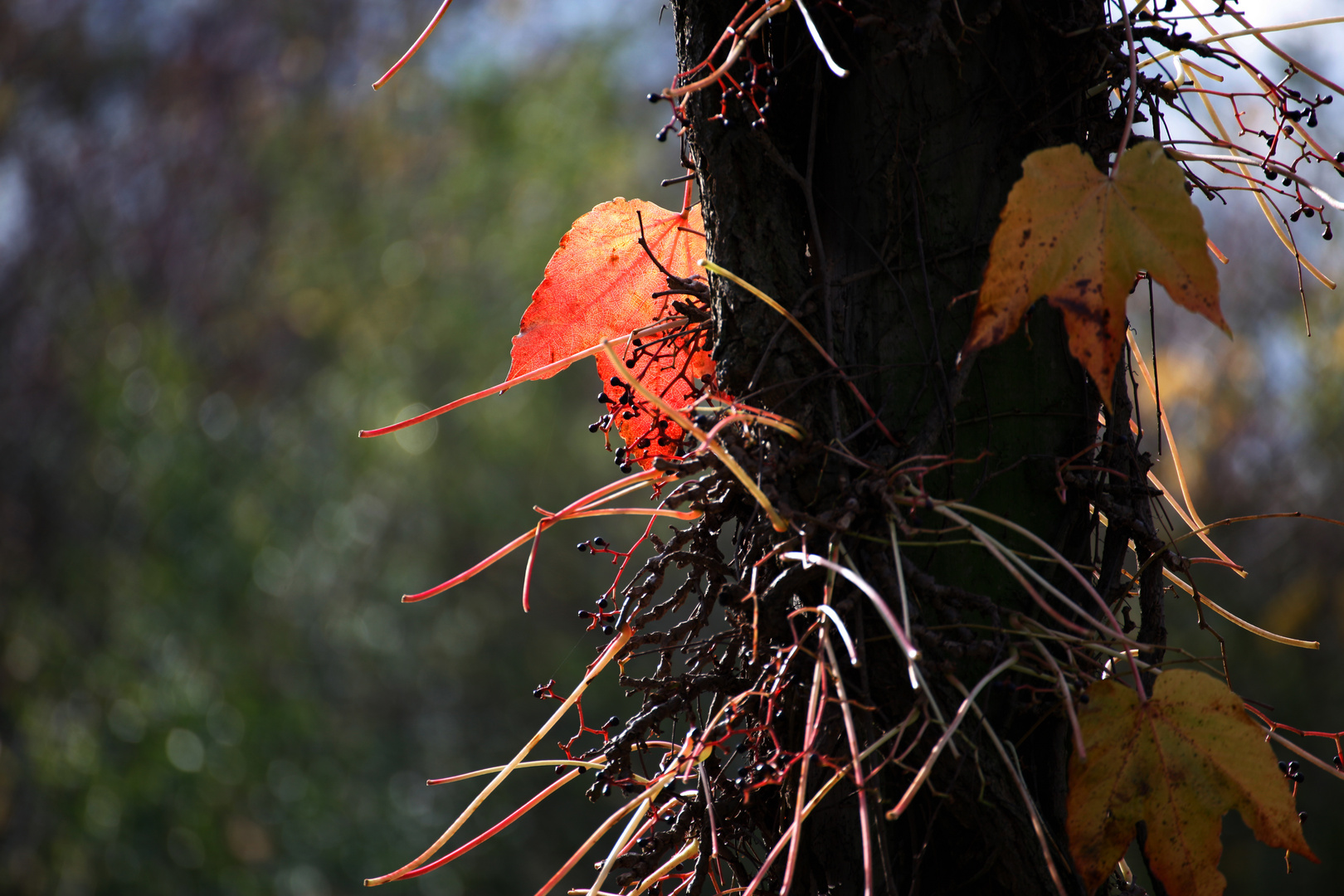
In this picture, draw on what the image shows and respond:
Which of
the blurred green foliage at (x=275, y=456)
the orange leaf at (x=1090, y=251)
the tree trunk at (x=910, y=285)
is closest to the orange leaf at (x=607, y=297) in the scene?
the tree trunk at (x=910, y=285)

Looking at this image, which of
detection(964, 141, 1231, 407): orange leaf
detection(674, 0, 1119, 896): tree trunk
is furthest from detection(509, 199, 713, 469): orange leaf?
detection(964, 141, 1231, 407): orange leaf

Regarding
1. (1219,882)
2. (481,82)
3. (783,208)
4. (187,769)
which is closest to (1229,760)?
(1219,882)

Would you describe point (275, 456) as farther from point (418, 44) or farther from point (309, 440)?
point (418, 44)

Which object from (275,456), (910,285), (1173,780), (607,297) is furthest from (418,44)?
(275,456)

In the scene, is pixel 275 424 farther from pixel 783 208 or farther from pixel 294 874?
pixel 783 208

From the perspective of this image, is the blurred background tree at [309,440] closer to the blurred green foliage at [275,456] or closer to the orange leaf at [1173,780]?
the blurred green foliage at [275,456]

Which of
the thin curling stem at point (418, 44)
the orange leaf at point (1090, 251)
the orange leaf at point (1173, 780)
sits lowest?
the orange leaf at point (1173, 780)

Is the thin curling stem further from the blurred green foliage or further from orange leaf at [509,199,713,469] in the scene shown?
the blurred green foliage
